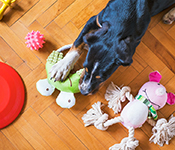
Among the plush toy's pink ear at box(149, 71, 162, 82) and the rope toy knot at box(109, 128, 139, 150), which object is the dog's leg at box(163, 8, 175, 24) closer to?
the plush toy's pink ear at box(149, 71, 162, 82)

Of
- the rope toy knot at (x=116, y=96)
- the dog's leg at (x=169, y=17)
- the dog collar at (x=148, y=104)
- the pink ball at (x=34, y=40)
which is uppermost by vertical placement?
the pink ball at (x=34, y=40)

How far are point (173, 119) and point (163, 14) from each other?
92 cm

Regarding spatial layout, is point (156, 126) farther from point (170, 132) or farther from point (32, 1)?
point (32, 1)

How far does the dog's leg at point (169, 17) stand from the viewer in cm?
147

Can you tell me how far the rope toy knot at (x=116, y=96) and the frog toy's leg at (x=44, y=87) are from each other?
0.47 m

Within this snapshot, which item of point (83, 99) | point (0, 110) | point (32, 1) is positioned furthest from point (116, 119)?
point (32, 1)

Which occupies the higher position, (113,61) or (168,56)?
(113,61)

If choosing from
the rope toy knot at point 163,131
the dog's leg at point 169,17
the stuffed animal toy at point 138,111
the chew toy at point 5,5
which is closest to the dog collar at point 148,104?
the stuffed animal toy at point 138,111

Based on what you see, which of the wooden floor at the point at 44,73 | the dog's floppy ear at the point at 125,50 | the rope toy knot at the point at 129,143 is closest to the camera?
the dog's floppy ear at the point at 125,50

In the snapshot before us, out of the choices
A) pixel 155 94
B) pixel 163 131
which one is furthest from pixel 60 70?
pixel 163 131

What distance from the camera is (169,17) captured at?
1495mm

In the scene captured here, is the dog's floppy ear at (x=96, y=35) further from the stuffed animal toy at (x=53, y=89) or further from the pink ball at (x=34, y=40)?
the pink ball at (x=34, y=40)

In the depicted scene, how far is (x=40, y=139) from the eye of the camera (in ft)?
4.82

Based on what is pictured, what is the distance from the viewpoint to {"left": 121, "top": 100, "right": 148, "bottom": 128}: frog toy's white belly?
1.31m
